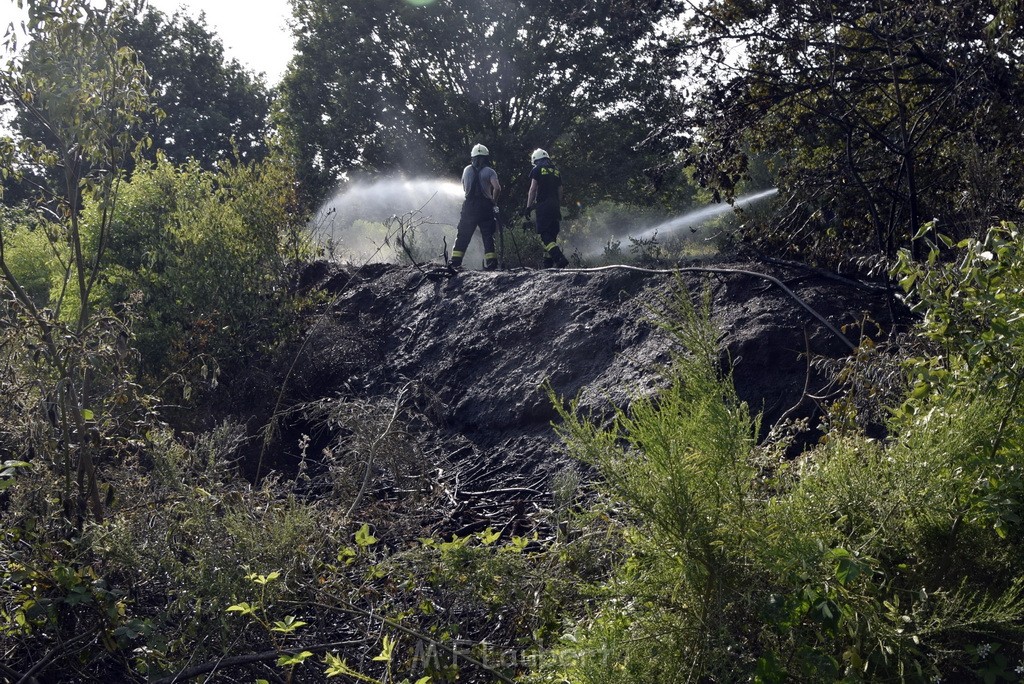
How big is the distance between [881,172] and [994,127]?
1054mm

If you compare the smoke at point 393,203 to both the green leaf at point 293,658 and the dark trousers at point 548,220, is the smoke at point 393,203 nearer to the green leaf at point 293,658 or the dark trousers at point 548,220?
the dark trousers at point 548,220

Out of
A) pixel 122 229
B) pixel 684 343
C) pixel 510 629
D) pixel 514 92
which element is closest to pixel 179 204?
pixel 122 229

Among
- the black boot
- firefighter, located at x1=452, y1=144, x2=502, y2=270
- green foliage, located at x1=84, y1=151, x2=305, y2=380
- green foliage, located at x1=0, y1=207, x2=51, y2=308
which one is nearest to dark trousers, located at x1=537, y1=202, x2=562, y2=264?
the black boot

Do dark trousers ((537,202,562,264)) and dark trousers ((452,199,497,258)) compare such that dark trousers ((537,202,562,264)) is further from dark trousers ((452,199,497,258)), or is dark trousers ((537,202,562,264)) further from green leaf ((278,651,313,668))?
green leaf ((278,651,313,668))

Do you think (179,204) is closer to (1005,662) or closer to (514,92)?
(1005,662)

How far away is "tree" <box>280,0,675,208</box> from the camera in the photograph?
1978 cm

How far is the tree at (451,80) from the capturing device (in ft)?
64.9

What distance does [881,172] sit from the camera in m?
7.75

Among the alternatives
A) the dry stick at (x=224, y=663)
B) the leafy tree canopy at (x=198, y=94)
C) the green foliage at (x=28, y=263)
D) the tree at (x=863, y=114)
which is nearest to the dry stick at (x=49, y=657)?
the dry stick at (x=224, y=663)

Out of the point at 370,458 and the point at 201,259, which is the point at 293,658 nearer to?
the point at 370,458

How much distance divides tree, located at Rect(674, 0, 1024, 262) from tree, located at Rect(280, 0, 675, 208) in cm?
1120

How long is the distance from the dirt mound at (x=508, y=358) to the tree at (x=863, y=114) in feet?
3.19

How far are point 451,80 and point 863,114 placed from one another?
1331cm

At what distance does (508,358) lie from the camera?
7.07m
